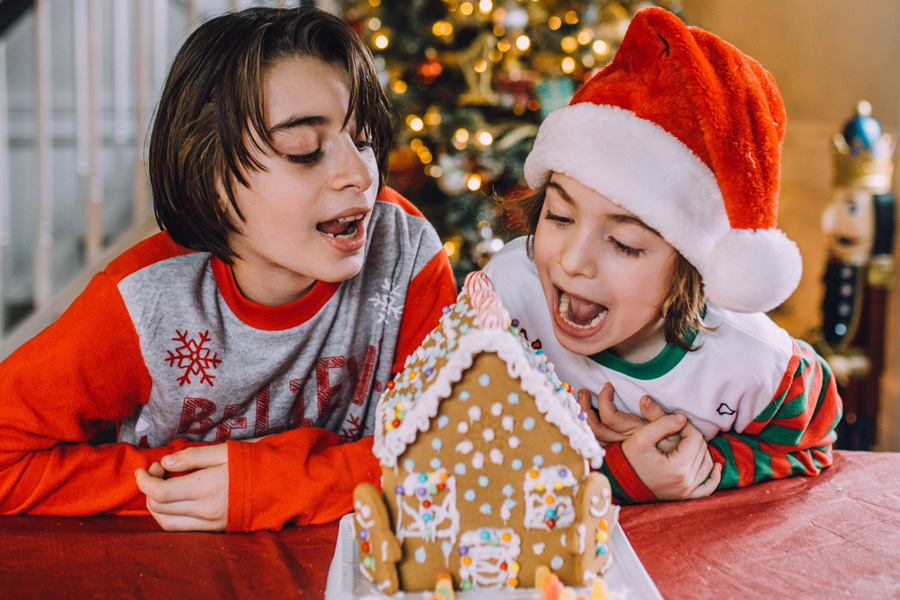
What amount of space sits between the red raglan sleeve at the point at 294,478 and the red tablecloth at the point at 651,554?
0.8 inches

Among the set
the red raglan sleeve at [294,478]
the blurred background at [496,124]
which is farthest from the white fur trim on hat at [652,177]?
the blurred background at [496,124]

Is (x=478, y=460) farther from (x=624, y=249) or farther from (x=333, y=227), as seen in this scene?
(x=333, y=227)

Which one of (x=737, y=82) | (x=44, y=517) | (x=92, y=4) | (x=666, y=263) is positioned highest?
(x=92, y=4)

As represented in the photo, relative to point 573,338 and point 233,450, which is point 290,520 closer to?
point 233,450

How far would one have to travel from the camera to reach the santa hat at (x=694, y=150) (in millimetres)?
735

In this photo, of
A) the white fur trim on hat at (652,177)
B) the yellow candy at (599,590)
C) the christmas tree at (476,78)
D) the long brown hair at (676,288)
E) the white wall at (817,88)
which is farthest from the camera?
the christmas tree at (476,78)

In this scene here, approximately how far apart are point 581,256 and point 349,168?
1.05 feet

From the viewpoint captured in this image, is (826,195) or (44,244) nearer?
(44,244)

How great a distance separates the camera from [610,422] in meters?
1.00

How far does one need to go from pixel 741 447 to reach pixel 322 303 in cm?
63

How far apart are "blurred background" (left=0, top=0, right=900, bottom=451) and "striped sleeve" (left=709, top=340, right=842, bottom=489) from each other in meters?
1.09

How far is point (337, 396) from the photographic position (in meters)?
1.12

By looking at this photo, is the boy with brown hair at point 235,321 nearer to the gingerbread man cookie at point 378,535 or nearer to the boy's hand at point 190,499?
the boy's hand at point 190,499

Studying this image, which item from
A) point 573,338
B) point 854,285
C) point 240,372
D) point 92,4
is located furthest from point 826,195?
point 92,4
